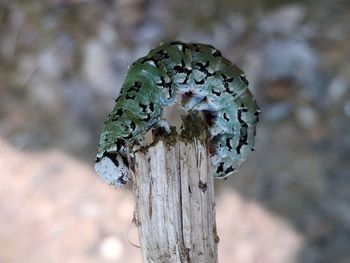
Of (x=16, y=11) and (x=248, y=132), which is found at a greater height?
(x=16, y=11)

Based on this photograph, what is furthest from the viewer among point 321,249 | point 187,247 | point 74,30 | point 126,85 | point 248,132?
point 74,30

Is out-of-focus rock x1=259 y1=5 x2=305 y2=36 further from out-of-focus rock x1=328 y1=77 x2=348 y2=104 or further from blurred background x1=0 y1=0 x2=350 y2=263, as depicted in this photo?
out-of-focus rock x1=328 y1=77 x2=348 y2=104

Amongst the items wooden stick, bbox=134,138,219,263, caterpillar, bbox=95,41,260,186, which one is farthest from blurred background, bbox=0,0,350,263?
wooden stick, bbox=134,138,219,263

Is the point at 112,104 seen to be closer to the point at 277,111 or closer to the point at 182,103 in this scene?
the point at 277,111

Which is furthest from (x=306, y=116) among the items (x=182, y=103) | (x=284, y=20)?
(x=182, y=103)

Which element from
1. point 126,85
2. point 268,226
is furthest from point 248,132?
point 268,226

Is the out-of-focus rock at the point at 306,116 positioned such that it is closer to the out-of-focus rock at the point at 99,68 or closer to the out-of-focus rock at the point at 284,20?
the out-of-focus rock at the point at 284,20

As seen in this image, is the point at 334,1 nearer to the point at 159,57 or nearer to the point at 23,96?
the point at 23,96
